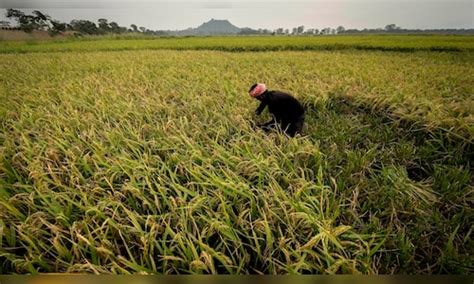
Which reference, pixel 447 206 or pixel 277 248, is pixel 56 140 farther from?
pixel 447 206

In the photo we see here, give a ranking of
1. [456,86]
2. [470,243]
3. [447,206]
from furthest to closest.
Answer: [456,86], [447,206], [470,243]

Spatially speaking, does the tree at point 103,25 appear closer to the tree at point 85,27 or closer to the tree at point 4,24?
the tree at point 85,27

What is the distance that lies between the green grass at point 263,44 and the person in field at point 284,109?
0.33m

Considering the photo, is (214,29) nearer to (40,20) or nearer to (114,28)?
(114,28)

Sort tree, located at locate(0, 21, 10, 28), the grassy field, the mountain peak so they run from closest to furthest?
1. the grassy field
2. the mountain peak
3. tree, located at locate(0, 21, 10, 28)

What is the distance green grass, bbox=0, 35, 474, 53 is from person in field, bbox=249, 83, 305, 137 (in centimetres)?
33

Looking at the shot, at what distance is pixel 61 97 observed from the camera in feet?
5.30

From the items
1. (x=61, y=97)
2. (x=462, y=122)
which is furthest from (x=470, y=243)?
(x=61, y=97)

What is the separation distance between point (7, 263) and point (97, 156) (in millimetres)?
490

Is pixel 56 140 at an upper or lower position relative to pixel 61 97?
lower

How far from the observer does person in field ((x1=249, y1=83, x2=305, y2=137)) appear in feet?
4.58

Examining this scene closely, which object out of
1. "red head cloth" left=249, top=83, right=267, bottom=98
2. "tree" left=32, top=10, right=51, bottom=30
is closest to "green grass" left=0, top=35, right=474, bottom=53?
"tree" left=32, top=10, right=51, bottom=30

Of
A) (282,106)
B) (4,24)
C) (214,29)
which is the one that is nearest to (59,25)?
(4,24)

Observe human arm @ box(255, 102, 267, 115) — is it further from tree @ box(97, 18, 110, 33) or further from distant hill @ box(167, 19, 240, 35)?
tree @ box(97, 18, 110, 33)
